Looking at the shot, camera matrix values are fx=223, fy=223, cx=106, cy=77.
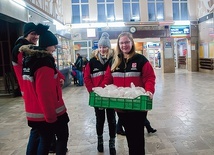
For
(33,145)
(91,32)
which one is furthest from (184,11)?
(33,145)

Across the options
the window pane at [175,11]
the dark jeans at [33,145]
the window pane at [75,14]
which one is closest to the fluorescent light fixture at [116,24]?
the window pane at [75,14]

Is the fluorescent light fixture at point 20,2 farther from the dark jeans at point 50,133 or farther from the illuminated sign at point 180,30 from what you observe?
the illuminated sign at point 180,30

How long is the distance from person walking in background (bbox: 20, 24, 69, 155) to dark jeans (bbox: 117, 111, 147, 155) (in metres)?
0.57

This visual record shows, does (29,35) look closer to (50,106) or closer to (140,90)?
(50,106)

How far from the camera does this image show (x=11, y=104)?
6.48 meters

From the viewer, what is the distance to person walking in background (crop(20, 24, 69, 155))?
181cm

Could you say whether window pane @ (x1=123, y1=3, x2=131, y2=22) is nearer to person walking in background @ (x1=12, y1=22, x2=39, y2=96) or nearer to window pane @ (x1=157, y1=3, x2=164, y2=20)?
window pane @ (x1=157, y1=3, x2=164, y2=20)

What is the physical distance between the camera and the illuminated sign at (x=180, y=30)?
50.1 feet

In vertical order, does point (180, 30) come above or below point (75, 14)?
below

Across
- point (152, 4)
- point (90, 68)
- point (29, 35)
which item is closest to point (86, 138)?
point (90, 68)

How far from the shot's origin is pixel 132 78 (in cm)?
208

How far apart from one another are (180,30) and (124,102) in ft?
48.5

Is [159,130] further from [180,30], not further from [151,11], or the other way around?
[151,11]

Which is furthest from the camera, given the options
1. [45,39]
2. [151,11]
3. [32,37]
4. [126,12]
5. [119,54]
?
[151,11]
